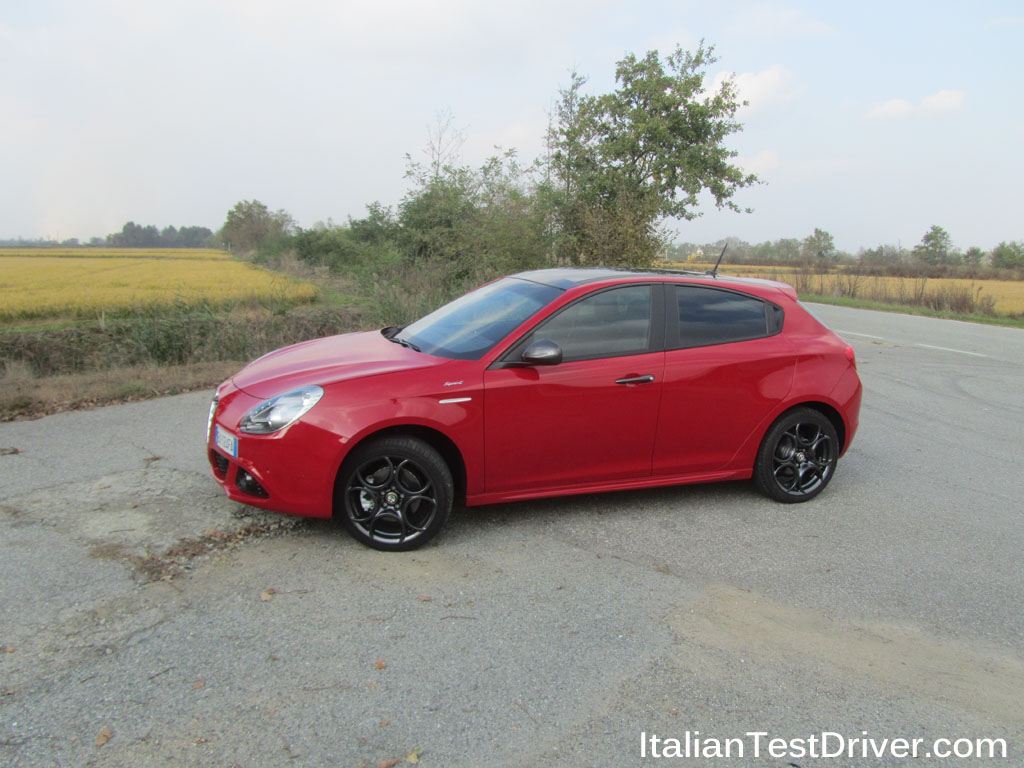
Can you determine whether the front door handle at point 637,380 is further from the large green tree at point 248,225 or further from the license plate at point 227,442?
the large green tree at point 248,225

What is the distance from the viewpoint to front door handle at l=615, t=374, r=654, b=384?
176 inches

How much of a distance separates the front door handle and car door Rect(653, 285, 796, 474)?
0.14 m

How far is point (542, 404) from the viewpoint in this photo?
4281 millimetres

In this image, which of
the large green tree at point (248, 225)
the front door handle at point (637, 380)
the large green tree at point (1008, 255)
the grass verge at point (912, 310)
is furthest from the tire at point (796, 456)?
the large green tree at point (248, 225)

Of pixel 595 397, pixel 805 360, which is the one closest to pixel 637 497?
pixel 595 397

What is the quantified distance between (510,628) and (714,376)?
2269mm

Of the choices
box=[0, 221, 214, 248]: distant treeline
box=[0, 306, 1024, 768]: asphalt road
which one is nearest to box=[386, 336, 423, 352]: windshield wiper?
box=[0, 306, 1024, 768]: asphalt road

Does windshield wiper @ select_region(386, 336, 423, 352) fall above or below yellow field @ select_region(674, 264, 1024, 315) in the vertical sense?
below

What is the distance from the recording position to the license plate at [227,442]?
4.01 m

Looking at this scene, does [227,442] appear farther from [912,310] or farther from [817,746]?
[912,310]

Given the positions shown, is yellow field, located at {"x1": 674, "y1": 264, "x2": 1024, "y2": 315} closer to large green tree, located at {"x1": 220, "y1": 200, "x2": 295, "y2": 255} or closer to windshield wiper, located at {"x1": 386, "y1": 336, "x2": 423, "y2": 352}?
windshield wiper, located at {"x1": 386, "y1": 336, "x2": 423, "y2": 352}

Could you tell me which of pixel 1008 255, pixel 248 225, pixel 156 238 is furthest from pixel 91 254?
pixel 1008 255

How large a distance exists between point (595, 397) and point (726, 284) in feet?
4.61

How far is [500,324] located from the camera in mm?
4555
